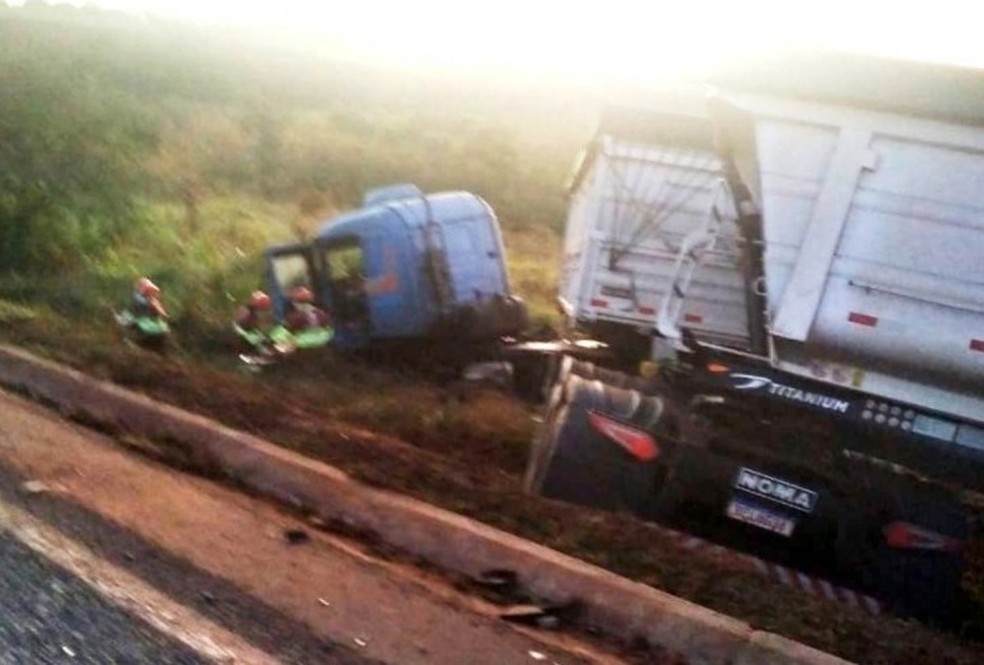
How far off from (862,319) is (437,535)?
295 cm

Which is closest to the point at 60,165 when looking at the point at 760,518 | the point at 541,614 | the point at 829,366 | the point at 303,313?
the point at 303,313

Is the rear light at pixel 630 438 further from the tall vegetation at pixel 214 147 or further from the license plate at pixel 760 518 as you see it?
the tall vegetation at pixel 214 147

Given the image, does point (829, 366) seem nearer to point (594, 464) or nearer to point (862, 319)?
point (862, 319)

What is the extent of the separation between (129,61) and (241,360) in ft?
91.0

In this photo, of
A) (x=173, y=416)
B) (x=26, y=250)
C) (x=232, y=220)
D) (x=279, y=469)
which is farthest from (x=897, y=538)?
(x=232, y=220)

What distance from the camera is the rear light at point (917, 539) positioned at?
6.90 m

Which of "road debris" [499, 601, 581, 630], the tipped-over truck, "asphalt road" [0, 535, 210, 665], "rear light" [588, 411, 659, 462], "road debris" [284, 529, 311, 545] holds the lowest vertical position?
"asphalt road" [0, 535, 210, 665]

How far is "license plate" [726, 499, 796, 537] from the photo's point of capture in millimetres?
7305

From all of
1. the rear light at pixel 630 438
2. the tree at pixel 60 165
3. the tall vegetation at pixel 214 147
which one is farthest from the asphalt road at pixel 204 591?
the tree at pixel 60 165

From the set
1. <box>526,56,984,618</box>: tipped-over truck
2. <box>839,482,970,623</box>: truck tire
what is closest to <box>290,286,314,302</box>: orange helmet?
<box>526,56,984,618</box>: tipped-over truck

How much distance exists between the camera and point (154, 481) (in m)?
7.68

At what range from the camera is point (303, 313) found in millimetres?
14000

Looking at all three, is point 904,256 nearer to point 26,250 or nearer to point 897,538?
point 897,538

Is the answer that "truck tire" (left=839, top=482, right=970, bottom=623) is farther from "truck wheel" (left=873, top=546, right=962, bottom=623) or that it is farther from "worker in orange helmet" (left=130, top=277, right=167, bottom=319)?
"worker in orange helmet" (left=130, top=277, right=167, bottom=319)
